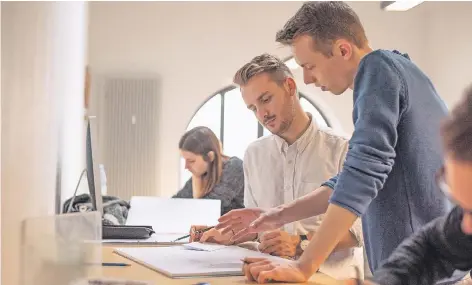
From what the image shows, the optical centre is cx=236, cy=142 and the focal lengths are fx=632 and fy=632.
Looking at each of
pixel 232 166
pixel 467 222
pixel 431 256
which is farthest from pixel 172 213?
pixel 467 222

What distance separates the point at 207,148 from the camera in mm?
3062

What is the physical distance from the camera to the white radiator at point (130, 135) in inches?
238

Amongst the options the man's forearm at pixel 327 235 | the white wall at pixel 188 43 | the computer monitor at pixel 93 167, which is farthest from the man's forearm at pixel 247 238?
the white wall at pixel 188 43

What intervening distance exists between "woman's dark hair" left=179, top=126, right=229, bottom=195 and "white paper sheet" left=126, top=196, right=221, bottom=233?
74cm

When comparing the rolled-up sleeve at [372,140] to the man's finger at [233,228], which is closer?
the rolled-up sleeve at [372,140]

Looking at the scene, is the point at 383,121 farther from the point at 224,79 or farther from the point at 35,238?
the point at 224,79

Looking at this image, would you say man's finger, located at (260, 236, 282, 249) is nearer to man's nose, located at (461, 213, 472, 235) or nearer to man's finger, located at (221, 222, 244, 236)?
man's finger, located at (221, 222, 244, 236)

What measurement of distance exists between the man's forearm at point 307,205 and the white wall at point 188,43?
460 centimetres

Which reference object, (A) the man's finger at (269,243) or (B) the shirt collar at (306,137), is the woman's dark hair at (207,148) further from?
(A) the man's finger at (269,243)

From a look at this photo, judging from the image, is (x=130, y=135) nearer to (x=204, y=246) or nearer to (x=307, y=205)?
(x=204, y=246)

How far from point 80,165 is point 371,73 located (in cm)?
213

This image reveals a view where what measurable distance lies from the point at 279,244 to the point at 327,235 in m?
0.43

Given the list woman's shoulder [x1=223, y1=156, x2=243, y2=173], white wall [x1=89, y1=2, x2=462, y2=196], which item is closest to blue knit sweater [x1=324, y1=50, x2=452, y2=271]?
woman's shoulder [x1=223, y1=156, x2=243, y2=173]

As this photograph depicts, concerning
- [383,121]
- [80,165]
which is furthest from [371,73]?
[80,165]
